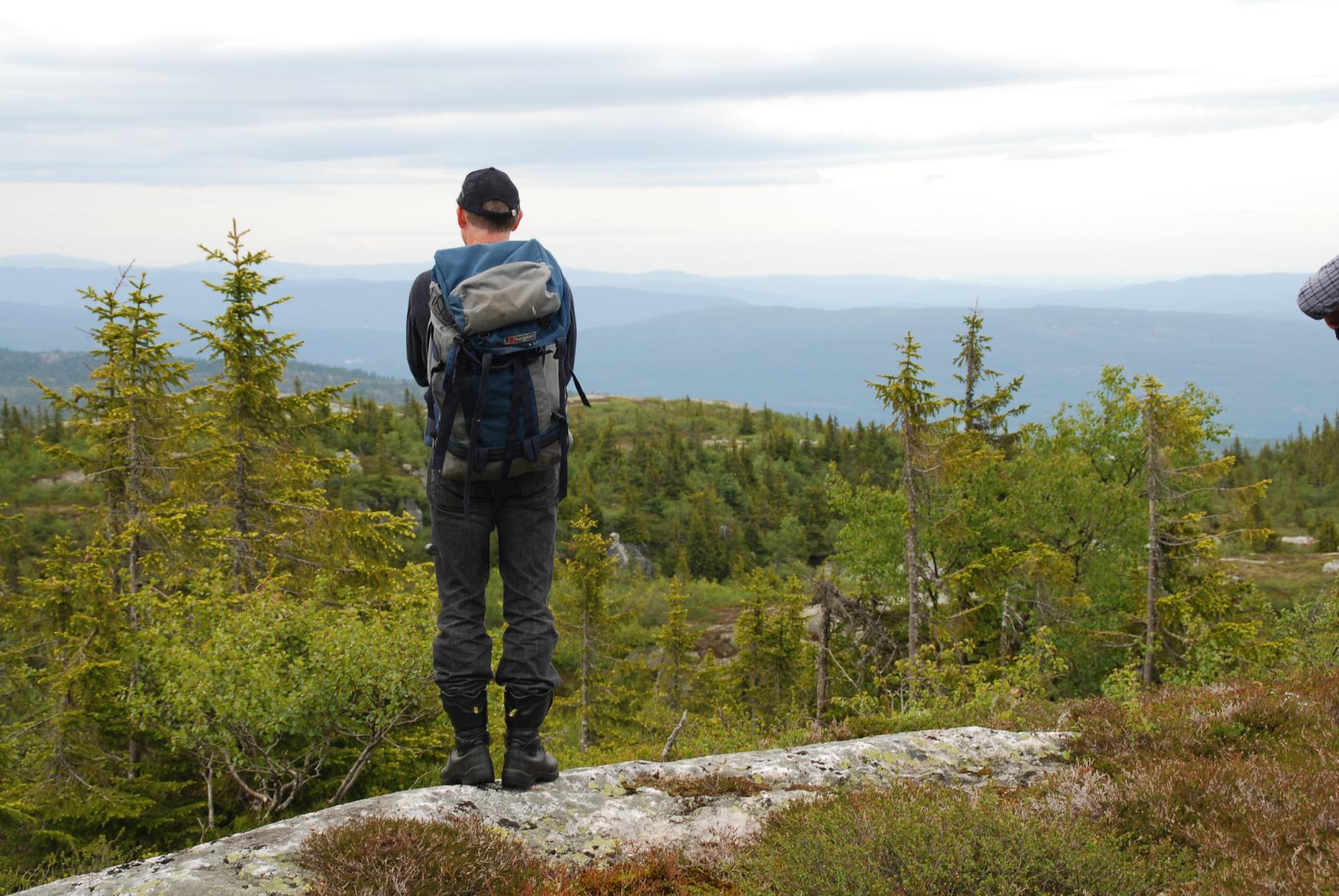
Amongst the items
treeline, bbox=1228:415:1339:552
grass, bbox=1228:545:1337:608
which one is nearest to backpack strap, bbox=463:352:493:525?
grass, bbox=1228:545:1337:608

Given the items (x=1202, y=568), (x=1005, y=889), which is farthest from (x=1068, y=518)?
(x=1005, y=889)

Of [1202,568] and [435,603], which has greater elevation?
[435,603]

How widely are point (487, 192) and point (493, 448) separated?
4.85 feet

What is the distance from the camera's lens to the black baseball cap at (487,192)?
204 inches

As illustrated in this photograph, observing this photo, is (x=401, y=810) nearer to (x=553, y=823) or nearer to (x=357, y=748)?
(x=553, y=823)

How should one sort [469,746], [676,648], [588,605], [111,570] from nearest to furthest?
[469,746] < [111,570] < [588,605] < [676,648]

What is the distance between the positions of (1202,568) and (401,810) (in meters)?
36.3

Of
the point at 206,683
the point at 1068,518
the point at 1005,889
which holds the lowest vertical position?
the point at 1068,518

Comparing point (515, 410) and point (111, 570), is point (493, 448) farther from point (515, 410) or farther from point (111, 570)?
point (111, 570)

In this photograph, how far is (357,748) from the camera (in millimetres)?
8320

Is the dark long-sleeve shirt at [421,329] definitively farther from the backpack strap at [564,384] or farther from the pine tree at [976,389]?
the pine tree at [976,389]

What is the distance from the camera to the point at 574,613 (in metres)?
28.5

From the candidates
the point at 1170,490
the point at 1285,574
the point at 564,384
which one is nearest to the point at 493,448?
the point at 564,384

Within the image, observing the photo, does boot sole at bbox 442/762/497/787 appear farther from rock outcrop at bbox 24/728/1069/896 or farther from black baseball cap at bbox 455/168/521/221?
black baseball cap at bbox 455/168/521/221
